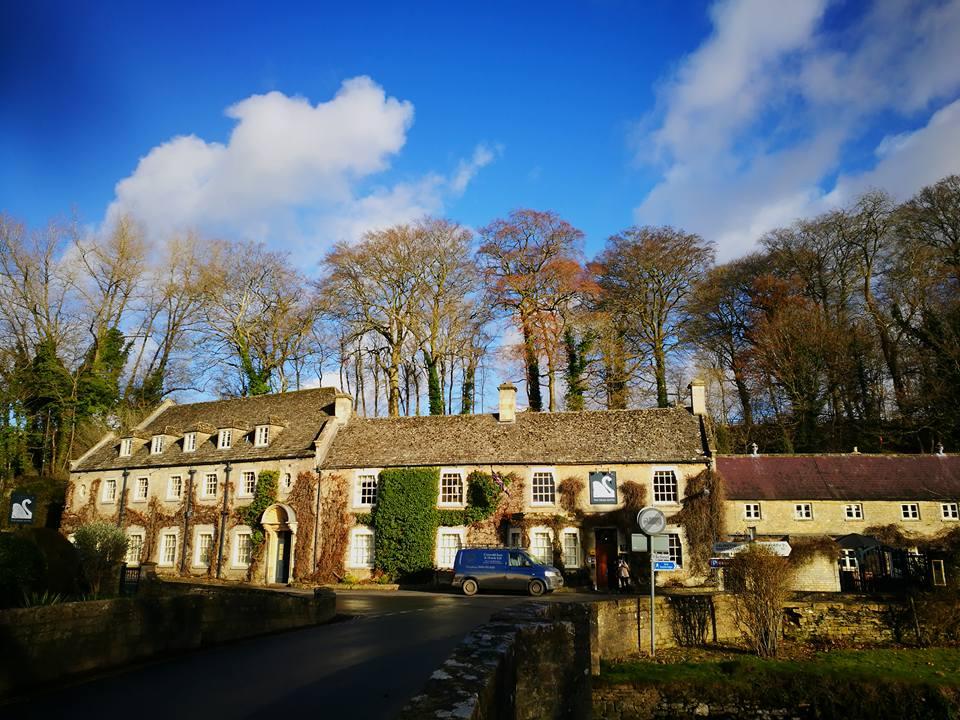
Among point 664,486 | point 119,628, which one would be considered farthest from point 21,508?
point 664,486

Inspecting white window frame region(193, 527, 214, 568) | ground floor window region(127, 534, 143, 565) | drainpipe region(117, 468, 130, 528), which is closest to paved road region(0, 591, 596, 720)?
white window frame region(193, 527, 214, 568)

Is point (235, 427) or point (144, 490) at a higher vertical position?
point (235, 427)

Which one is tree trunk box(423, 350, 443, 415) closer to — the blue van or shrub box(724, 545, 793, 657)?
the blue van

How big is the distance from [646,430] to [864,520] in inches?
457

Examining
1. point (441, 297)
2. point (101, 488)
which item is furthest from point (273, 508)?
point (441, 297)

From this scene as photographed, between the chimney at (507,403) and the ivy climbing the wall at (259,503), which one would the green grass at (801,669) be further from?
the ivy climbing the wall at (259,503)

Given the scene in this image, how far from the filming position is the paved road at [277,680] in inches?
331

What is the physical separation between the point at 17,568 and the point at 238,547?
84.7 ft

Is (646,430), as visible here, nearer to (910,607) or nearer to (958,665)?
(910,607)

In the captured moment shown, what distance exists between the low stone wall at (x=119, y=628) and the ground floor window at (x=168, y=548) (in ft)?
78.8

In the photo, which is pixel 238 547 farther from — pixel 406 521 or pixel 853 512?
pixel 853 512

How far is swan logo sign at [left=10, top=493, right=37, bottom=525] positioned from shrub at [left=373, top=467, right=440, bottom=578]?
59.0ft

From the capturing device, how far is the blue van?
26.2 metres

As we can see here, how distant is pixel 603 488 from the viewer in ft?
103
